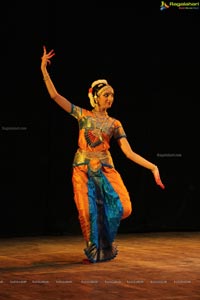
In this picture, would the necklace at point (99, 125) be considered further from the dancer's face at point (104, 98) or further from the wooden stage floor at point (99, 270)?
the wooden stage floor at point (99, 270)

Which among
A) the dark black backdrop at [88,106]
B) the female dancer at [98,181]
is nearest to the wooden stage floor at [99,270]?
the female dancer at [98,181]

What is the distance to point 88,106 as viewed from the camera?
29.4 feet

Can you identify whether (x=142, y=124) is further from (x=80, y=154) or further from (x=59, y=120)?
(x=80, y=154)

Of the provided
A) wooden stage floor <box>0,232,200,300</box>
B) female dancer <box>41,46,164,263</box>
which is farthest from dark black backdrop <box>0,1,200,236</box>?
female dancer <box>41,46,164,263</box>

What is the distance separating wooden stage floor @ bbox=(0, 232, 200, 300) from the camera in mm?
5184

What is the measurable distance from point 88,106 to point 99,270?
3060 millimetres

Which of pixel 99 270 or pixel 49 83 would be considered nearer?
pixel 99 270

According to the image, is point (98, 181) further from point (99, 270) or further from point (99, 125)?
point (99, 270)

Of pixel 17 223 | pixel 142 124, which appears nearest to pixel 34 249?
pixel 17 223

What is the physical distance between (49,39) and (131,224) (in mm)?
2382

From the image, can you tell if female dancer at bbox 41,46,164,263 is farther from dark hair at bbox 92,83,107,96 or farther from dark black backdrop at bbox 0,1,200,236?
dark black backdrop at bbox 0,1,200,236

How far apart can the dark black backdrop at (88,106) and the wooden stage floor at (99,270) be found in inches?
21.7

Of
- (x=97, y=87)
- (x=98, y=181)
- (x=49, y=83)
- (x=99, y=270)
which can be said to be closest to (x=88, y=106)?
(x=97, y=87)

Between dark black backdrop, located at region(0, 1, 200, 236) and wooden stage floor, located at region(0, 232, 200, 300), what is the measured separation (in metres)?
0.55
